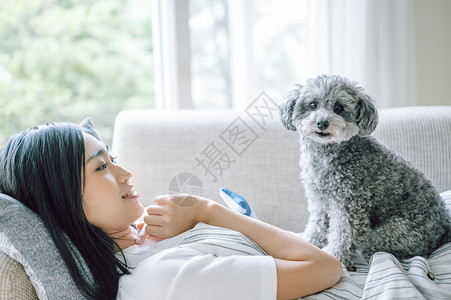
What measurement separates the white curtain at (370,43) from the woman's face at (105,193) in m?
1.72

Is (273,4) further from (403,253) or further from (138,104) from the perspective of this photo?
(403,253)

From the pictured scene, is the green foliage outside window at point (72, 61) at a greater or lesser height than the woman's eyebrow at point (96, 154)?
greater

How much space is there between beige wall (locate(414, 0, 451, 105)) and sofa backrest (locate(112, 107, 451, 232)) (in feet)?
3.17

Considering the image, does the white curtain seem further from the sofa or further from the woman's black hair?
the woman's black hair

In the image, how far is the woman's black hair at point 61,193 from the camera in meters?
1.07

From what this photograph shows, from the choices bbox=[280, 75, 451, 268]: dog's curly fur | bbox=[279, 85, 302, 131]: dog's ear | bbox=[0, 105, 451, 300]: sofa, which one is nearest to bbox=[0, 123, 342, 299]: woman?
bbox=[280, 75, 451, 268]: dog's curly fur

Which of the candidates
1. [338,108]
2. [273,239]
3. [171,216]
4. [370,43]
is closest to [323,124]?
[338,108]

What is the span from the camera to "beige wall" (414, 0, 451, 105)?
2652 mm

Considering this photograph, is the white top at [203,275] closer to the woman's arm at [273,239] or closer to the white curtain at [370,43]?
the woman's arm at [273,239]

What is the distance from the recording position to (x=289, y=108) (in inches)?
56.6

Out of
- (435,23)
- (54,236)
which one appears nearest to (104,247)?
(54,236)

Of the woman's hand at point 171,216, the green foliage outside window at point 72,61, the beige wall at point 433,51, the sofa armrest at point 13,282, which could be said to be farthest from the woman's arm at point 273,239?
the beige wall at point 433,51

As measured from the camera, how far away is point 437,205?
1356 millimetres

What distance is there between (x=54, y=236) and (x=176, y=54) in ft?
5.93
